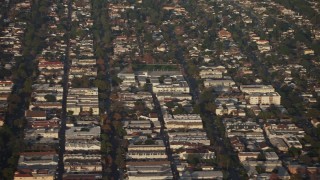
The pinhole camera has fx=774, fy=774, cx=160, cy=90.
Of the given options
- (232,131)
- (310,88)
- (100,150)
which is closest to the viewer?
(100,150)

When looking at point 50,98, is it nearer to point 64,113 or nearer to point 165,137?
point 64,113

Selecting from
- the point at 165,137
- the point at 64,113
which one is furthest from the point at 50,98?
the point at 165,137

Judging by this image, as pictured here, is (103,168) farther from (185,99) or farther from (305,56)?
(305,56)

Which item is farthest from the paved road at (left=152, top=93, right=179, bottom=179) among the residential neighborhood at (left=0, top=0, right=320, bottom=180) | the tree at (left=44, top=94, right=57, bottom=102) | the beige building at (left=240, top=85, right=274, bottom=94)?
the tree at (left=44, top=94, right=57, bottom=102)

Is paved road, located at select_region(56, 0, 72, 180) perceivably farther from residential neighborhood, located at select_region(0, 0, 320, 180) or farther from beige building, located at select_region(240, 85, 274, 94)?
beige building, located at select_region(240, 85, 274, 94)

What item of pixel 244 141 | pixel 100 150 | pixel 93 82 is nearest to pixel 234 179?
pixel 244 141

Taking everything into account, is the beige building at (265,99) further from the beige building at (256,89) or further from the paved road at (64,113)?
the paved road at (64,113)

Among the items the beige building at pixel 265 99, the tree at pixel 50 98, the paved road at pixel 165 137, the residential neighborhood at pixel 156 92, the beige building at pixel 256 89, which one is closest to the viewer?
the paved road at pixel 165 137

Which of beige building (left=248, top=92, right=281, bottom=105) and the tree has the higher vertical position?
beige building (left=248, top=92, right=281, bottom=105)

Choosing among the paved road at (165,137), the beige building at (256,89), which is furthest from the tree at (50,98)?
the beige building at (256,89)

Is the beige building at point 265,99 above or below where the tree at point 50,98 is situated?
above

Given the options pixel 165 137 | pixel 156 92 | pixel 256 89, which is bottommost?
pixel 156 92
